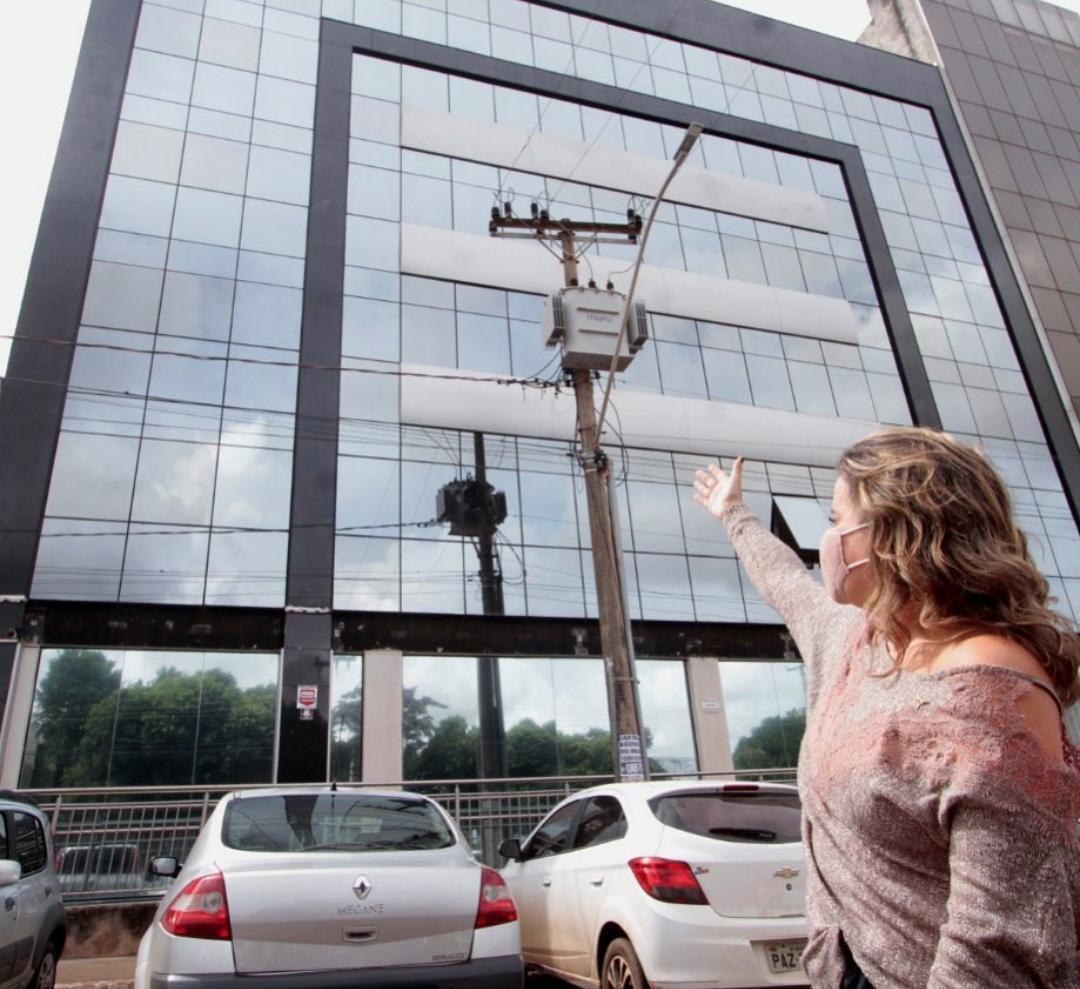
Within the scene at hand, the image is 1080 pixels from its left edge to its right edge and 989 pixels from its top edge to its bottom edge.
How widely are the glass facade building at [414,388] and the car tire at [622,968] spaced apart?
1040 centimetres

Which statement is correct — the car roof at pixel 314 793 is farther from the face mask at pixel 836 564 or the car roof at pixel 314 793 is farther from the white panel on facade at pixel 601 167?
the white panel on facade at pixel 601 167

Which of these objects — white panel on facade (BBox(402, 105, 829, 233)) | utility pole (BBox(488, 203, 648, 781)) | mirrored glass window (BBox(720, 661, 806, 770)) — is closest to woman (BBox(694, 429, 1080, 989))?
utility pole (BBox(488, 203, 648, 781))

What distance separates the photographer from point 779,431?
811 inches

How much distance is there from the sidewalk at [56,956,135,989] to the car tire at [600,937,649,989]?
4.71 meters

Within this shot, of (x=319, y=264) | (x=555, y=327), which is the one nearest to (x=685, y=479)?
(x=555, y=327)

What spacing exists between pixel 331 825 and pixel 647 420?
15.5m

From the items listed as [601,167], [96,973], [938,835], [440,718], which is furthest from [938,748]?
[601,167]

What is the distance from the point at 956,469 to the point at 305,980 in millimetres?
3906

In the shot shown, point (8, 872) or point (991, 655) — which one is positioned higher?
point (991, 655)

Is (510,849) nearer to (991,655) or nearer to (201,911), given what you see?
(201,911)

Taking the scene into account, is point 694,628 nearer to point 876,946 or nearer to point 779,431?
point 779,431

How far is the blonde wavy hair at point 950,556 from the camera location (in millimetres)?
1350

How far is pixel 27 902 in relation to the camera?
562cm

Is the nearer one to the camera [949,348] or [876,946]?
[876,946]
